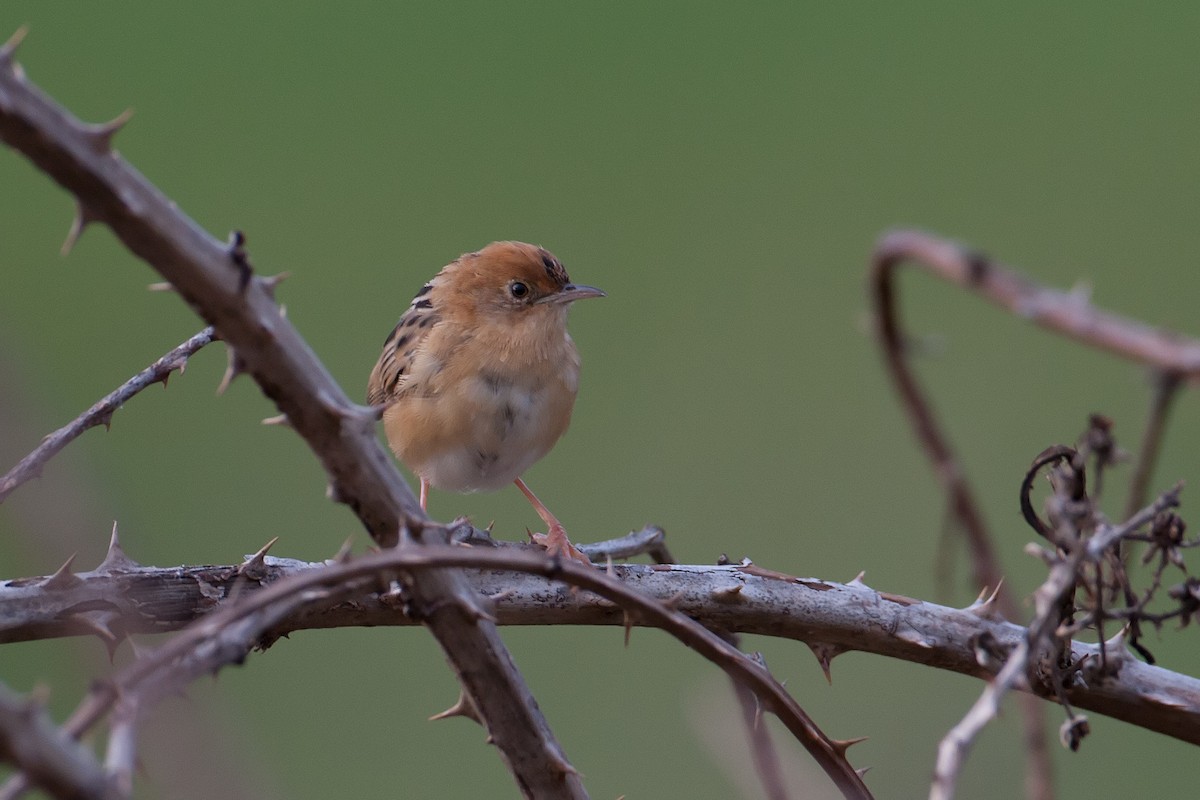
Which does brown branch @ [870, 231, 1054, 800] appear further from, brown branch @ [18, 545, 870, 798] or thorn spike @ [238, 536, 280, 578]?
thorn spike @ [238, 536, 280, 578]

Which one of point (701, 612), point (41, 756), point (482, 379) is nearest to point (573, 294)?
point (482, 379)

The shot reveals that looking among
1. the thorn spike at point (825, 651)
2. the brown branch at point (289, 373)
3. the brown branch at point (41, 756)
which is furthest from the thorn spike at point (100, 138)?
the thorn spike at point (825, 651)

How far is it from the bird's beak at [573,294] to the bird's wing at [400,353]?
0.43 metres

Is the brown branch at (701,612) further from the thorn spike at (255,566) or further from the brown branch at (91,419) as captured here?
the brown branch at (91,419)

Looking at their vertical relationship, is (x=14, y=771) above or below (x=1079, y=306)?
below

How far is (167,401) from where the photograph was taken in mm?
6008

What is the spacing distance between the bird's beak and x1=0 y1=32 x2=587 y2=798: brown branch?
2813 millimetres

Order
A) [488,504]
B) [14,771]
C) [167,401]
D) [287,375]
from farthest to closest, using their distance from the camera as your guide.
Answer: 1. [167,401]
2. [488,504]
3. [287,375]
4. [14,771]

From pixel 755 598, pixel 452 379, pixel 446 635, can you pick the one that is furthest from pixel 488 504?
pixel 446 635

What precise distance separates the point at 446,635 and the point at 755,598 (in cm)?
62

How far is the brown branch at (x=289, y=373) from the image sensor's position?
131 centimetres

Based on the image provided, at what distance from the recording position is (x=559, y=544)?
337 cm

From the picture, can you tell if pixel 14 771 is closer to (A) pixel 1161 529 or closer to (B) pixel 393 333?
(A) pixel 1161 529

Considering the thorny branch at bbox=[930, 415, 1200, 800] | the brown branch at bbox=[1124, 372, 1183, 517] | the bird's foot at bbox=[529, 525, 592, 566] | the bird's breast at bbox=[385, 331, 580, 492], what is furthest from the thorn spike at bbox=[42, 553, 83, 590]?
the bird's breast at bbox=[385, 331, 580, 492]
